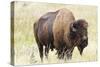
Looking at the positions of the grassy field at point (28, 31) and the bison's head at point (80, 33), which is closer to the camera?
the grassy field at point (28, 31)

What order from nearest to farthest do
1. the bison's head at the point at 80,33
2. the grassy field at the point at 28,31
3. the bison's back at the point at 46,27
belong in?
the grassy field at the point at 28,31, the bison's back at the point at 46,27, the bison's head at the point at 80,33

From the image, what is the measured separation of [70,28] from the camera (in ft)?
7.20

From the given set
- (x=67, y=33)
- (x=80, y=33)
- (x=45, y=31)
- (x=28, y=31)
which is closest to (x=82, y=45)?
(x=80, y=33)

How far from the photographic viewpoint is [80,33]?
7.43 ft

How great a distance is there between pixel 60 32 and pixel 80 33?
270 mm

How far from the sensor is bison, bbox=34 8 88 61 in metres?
2.08

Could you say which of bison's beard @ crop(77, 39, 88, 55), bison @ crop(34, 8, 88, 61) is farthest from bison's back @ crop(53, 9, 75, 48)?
bison's beard @ crop(77, 39, 88, 55)

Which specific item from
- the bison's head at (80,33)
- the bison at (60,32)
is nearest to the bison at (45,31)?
the bison at (60,32)

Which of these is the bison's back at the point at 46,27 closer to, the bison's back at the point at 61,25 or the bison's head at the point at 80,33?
the bison's back at the point at 61,25

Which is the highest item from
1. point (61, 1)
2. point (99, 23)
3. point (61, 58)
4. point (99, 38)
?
point (61, 1)

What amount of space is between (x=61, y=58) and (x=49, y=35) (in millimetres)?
296

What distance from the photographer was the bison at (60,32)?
208 cm
